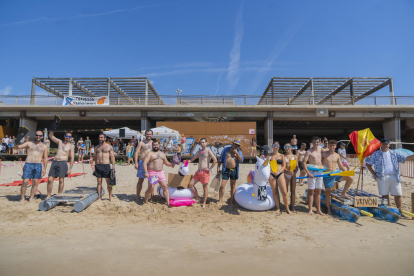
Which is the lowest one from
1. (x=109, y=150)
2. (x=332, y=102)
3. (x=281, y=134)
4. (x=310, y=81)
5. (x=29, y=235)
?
(x=29, y=235)

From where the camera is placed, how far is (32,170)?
229 inches

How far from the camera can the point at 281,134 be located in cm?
2705

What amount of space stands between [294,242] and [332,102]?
1897 cm

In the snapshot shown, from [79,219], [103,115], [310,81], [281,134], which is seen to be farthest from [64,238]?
[281,134]

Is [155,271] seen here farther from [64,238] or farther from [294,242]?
[294,242]

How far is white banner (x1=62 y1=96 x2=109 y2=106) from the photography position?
19.4 meters

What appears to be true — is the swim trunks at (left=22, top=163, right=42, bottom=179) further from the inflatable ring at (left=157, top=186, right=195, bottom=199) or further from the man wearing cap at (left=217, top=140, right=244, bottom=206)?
the man wearing cap at (left=217, top=140, right=244, bottom=206)

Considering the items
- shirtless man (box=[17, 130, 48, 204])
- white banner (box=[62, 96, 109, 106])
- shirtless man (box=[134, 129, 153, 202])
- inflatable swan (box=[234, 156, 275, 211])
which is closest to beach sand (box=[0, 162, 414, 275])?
inflatable swan (box=[234, 156, 275, 211])

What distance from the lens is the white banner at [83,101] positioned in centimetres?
1941

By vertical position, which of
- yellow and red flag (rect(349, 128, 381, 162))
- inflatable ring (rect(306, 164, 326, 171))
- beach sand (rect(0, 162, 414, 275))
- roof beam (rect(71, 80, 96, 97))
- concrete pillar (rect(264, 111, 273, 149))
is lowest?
beach sand (rect(0, 162, 414, 275))

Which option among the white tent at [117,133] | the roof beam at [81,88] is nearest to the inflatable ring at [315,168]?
the white tent at [117,133]

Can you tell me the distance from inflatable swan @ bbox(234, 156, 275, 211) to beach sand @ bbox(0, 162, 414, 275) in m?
0.19

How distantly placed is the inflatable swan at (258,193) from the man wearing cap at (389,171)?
102 inches

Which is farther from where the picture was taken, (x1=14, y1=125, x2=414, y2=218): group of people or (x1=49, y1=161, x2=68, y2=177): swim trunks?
(x1=49, y1=161, x2=68, y2=177): swim trunks
